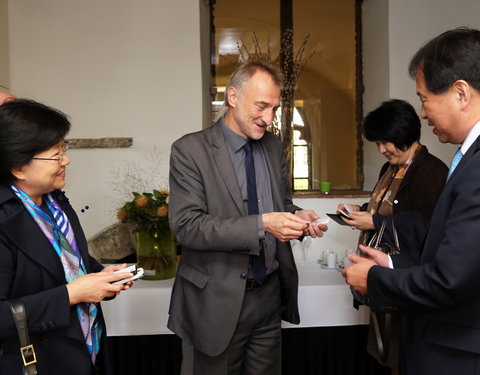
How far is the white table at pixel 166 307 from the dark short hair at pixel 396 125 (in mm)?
890

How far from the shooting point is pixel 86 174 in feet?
11.0

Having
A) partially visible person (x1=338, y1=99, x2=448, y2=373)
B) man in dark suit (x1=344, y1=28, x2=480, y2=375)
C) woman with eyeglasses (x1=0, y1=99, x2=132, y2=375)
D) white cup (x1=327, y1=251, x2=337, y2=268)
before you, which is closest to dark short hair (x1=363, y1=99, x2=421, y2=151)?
partially visible person (x1=338, y1=99, x2=448, y2=373)

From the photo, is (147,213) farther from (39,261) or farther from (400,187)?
(400,187)

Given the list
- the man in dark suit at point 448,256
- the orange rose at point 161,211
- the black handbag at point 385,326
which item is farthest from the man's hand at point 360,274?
the orange rose at point 161,211

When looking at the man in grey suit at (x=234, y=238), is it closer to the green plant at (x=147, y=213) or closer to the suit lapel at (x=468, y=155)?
the suit lapel at (x=468, y=155)

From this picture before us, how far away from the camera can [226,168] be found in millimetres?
1741

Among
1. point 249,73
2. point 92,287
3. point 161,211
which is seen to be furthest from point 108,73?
point 92,287

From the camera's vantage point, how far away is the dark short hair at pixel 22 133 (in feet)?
4.05

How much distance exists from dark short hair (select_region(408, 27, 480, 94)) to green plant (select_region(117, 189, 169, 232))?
1.63 metres

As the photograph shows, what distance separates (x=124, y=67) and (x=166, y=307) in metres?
1.96

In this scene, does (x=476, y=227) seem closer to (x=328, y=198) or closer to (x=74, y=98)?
(x=328, y=198)

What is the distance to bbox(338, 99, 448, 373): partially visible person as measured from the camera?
77.2 inches

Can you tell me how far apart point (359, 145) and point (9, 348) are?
3243 mm

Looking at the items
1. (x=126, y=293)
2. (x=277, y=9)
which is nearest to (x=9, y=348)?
(x=126, y=293)
